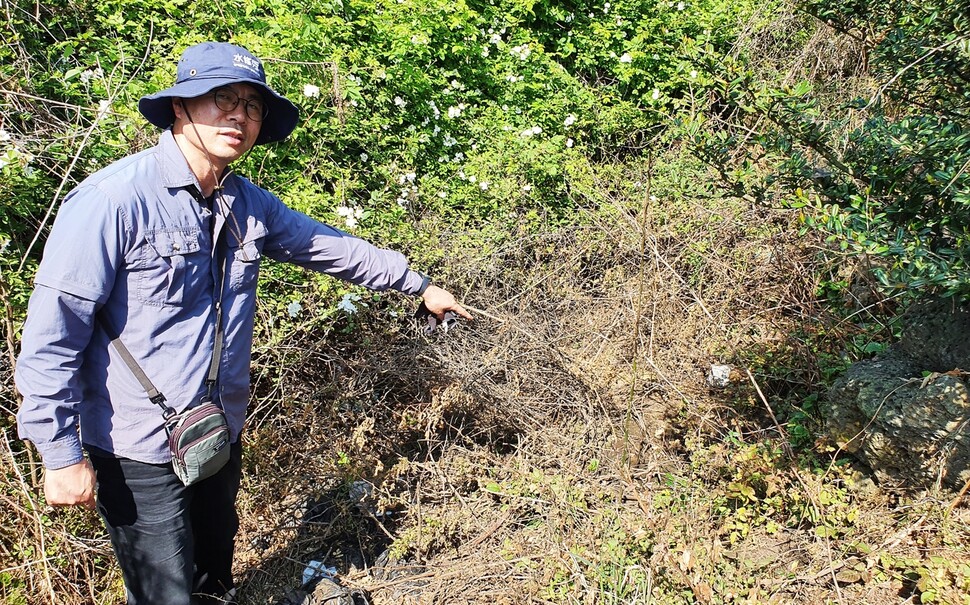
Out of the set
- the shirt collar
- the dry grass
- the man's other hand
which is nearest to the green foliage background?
the dry grass

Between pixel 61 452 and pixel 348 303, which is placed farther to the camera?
pixel 348 303

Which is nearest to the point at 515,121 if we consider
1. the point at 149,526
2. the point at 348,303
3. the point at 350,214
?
the point at 350,214

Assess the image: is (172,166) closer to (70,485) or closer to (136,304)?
(136,304)

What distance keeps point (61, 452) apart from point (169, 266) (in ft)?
1.87

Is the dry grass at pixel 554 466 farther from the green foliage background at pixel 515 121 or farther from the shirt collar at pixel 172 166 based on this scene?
the shirt collar at pixel 172 166

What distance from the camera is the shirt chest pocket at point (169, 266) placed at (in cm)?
176

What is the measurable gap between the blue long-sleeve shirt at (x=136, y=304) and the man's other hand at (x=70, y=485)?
0.03 metres

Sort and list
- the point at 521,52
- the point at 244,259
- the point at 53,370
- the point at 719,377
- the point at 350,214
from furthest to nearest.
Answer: the point at 521,52 < the point at 719,377 < the point at 350,214 < the point at 244,259 < the point at 53,370

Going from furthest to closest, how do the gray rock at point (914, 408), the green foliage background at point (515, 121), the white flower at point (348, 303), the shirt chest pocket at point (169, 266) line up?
the white flower at point (348, 303), the gray rock at point (914, 408), the green foliage background at point (515, 121), the shirt chest pocket at point (169, 266)

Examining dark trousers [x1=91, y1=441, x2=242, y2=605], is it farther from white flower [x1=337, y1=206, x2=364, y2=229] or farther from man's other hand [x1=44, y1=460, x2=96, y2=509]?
white flower [x1=337, y1=206, x2=364, y2=229]

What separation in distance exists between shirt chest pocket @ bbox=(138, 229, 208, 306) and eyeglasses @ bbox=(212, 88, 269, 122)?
0.38 metres

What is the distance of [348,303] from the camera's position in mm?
3082

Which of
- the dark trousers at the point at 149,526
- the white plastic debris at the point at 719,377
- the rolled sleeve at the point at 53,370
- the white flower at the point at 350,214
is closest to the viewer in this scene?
the rolled sleeve at the point at 53,370

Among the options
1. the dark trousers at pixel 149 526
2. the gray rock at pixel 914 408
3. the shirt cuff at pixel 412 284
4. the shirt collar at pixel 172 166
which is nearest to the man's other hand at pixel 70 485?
the dark trousers at pixel 149 526
